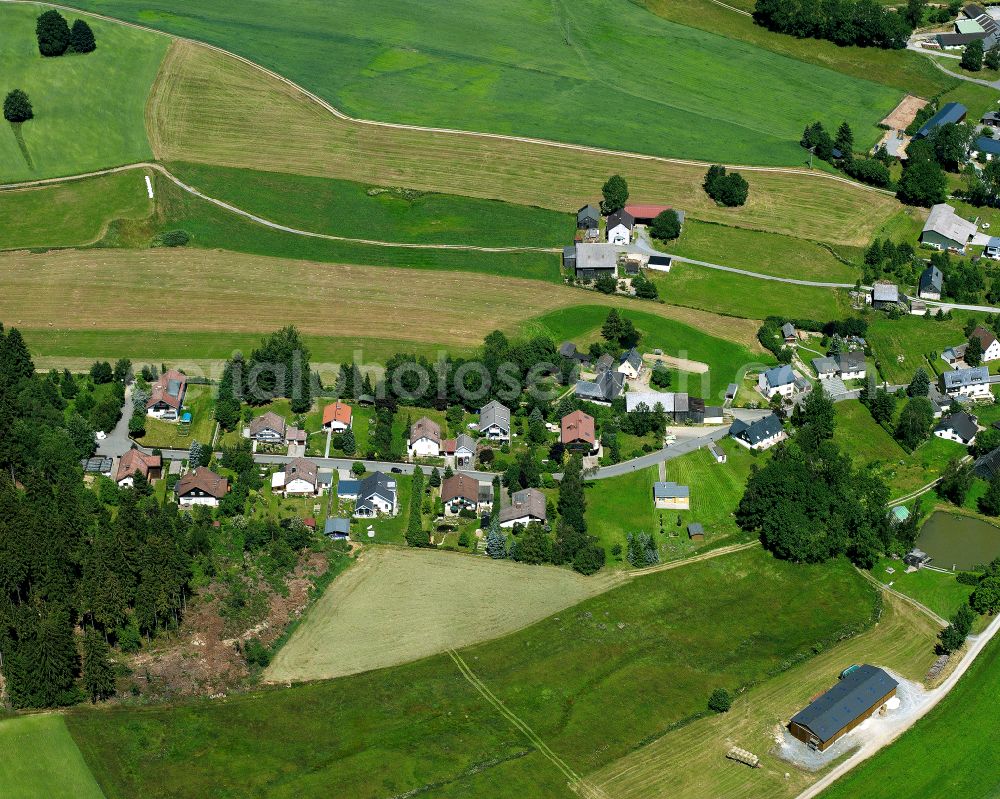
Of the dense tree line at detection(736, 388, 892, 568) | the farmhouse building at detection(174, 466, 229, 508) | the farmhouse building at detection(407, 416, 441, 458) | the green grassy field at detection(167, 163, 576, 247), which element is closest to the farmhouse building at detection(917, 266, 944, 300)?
the dense tree line at detection(736, 388, 892, 568)

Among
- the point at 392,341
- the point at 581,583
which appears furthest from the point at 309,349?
the point at 581,583

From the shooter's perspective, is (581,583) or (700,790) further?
(581,583)

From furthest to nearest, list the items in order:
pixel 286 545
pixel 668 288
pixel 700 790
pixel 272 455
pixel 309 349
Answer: pixel 668 288 < pixel 309 349 < pixel 272 455 < pixel 286 545 < pixel 700 790

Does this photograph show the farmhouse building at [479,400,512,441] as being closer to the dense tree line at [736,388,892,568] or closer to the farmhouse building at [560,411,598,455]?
the farmhouse building at [560,411,598,455]

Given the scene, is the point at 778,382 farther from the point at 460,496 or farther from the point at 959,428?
the point at 460,496

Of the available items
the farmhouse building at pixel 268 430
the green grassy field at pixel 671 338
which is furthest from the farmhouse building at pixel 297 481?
the green grassy field at pixel 671 338

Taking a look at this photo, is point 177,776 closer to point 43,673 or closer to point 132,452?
point 43,673

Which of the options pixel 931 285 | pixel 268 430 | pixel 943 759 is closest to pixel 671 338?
pixel 931 285

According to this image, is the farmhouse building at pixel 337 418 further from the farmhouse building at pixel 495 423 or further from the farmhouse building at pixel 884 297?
the farmhouse building at pixel 884 297
